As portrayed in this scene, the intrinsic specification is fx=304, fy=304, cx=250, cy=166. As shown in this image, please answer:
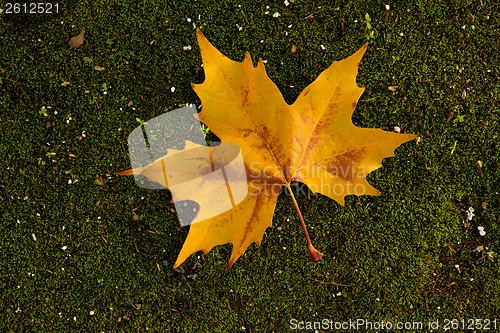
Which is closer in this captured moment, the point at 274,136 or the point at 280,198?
the point at 274,136

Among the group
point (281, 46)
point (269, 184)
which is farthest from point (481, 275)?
point (281, 46)

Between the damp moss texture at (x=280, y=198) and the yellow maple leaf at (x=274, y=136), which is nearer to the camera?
the yellow maple leaf at (x=274, y=136)

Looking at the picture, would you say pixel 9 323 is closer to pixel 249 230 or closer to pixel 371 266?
pixel 249 230

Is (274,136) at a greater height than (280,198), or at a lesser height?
greater

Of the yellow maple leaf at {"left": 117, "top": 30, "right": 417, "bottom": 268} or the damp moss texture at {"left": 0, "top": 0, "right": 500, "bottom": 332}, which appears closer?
the yellow maple leaf at {"left": 117, "top": 30, "right": 417, "bottom": 268}
